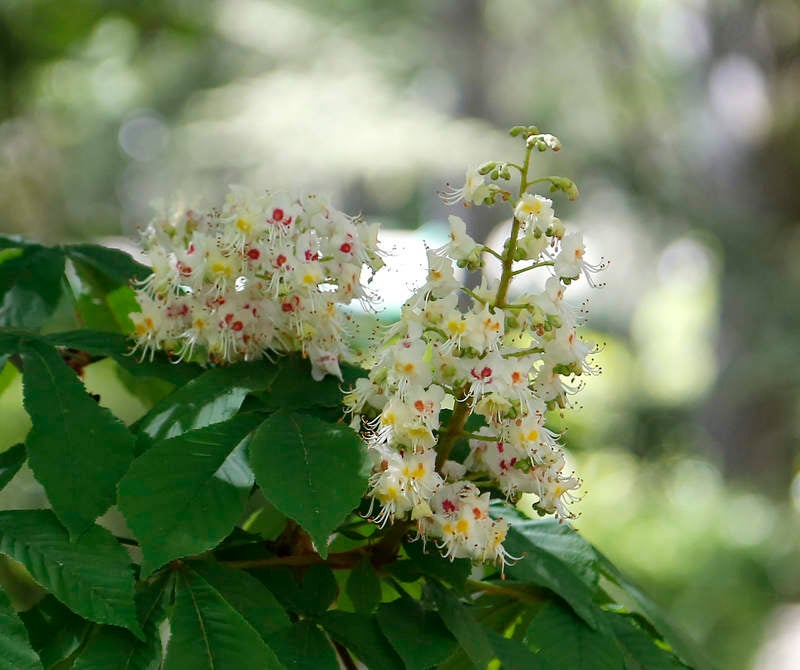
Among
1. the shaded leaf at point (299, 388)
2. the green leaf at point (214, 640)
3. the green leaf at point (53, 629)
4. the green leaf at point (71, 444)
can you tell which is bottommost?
the green leaf at point (53, 629)

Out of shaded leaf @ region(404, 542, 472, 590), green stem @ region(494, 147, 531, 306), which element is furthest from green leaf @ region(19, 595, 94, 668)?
green stem @ region(494, 147, 531, 306)

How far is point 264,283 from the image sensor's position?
0.78 meters

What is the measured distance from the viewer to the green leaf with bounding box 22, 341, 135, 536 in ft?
2.13

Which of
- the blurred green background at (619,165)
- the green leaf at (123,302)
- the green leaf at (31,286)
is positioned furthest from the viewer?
the blurred green background at (619,165)

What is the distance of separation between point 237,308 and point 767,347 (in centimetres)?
472

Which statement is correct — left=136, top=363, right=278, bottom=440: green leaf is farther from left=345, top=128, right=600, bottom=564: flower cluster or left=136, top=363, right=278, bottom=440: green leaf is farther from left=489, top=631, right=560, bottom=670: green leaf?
left=489, top=631, right=560, bottom=670: green leaf

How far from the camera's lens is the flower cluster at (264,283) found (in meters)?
0.76

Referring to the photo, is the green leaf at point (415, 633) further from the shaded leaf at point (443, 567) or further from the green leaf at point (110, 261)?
the green leaf at point (110, 261)

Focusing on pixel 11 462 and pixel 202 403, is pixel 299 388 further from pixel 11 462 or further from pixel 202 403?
pixel 11 462

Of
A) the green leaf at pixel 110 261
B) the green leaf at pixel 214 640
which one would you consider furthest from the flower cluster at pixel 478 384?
the green leaf at pixel 110 261

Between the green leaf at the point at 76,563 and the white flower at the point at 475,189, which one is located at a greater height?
the white flower at the point at 475,189

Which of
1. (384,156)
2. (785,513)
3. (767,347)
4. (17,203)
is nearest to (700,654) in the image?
(785,513)

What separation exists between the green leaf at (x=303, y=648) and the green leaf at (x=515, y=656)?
12 centimetres

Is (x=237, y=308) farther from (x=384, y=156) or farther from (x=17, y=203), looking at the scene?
(x=384, y=156)
